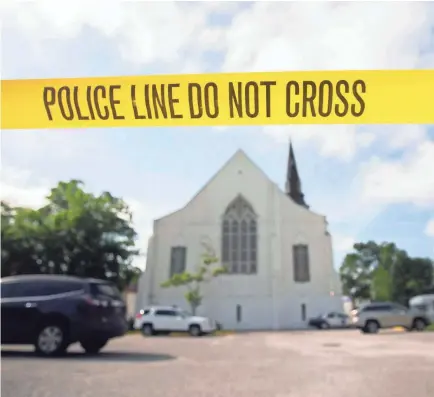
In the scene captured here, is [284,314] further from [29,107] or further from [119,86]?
[29,107]

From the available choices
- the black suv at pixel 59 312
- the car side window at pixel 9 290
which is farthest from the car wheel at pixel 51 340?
the car side window at pixel 9 290

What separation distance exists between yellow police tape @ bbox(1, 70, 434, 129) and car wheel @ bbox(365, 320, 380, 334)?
91 cm

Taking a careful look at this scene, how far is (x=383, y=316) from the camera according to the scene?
2.21 metres

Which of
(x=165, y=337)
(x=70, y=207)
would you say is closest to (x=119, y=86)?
(x=70, y=207)

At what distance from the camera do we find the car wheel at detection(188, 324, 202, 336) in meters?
2.29

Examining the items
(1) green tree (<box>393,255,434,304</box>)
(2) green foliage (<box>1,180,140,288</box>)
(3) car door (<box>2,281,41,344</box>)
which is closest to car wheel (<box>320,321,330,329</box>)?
(1) green tree (<box>393,255,434,304</box>)

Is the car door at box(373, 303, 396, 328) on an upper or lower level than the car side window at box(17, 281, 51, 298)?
lower

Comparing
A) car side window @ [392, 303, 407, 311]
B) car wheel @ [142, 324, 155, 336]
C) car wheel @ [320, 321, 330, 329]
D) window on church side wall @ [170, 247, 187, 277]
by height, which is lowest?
car wheel @ [142, 324, 155, 336]

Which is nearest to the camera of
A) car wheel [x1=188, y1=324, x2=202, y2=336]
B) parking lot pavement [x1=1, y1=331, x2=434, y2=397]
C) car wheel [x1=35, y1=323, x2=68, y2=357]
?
parking lot pavement [x1=1, y1=331, x2=434, y2=397]

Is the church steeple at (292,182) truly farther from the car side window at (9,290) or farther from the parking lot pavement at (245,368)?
the car side window at (9,290)

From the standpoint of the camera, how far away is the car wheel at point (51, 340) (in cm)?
241

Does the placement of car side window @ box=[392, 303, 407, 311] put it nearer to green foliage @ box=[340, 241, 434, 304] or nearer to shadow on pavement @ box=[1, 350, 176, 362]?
green foliage @ box=[340, 241, 434, 304]

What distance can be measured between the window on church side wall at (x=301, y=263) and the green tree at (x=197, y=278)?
0.35 m

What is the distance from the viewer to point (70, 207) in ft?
7.65
